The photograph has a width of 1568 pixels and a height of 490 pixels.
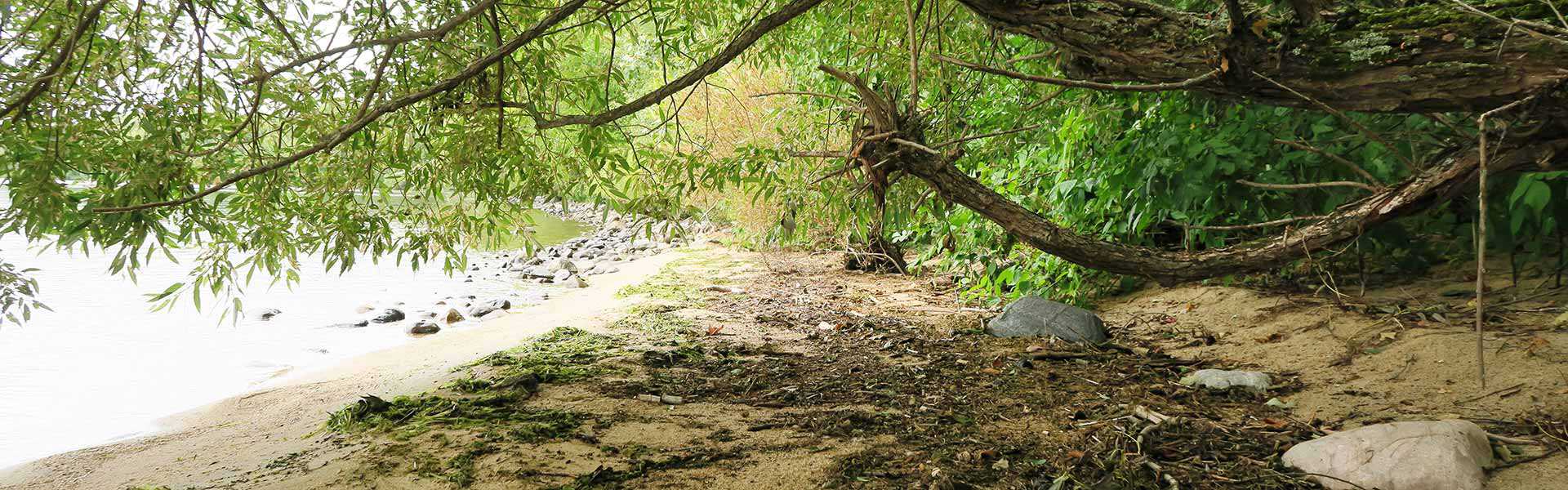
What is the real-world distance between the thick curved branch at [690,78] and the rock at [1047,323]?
2359 millimetres

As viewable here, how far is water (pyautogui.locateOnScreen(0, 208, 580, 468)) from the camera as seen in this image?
16.8 feet

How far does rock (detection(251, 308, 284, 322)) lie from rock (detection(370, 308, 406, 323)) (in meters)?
1.03

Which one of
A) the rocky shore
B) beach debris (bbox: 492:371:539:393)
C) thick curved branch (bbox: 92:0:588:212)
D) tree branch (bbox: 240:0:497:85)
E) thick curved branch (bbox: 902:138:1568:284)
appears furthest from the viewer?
the rocky shore

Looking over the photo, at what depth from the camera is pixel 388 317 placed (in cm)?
846

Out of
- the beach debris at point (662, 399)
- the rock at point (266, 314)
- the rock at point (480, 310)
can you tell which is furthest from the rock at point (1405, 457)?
the rock at point (266, 314)

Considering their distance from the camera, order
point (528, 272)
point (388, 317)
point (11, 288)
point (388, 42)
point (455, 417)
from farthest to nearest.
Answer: point (528, 272) < point (388, 317) < point (455, 417) < point (11, 288) < point (388, 42)

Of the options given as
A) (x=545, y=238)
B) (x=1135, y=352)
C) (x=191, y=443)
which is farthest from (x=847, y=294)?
(x=545, y=238)

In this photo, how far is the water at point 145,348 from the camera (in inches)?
202

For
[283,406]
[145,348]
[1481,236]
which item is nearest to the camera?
[1481,236]

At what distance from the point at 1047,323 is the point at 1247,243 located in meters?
1.44

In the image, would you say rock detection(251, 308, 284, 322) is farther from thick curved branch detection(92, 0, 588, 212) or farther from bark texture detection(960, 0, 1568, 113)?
bark texture detection(960, 0, 1568, 113)

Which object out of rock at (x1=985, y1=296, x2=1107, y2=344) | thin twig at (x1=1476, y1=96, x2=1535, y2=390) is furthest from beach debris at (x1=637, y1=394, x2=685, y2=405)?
thin twig at (x1=1476, y1=96, x2=1535, y2=390)

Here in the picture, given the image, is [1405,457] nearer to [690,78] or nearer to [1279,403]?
[1279,403]

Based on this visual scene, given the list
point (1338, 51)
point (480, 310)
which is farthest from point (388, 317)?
point (1338, 51)
